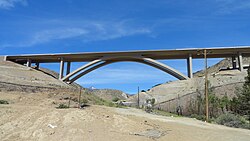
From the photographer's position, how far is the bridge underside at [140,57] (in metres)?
67.6

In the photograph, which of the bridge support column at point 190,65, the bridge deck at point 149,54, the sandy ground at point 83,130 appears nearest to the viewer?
the sandy ground at point 83,130

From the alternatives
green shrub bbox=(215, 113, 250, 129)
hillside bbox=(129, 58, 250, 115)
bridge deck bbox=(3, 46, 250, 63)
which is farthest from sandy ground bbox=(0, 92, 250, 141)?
bridge deck bbox=(3, 46, 250, 63)

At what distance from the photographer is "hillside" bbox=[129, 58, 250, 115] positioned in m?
46.2

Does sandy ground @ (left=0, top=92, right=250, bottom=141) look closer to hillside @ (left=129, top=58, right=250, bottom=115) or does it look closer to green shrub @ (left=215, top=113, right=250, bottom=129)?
green shrub @ (left=215, top=113, right=250, bottom=129)

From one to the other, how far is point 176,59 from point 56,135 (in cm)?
6480

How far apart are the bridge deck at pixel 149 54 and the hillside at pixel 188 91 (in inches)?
234

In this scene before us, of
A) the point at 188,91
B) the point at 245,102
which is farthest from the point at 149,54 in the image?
the point at 245,102

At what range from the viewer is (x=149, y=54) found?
7244cm

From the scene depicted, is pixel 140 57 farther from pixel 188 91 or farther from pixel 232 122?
pixel 232 122

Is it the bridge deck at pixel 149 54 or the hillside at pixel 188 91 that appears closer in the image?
→ the hillside at pixel 188 91

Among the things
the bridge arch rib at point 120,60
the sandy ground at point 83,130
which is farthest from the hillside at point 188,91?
the sandy ground at point 83,130

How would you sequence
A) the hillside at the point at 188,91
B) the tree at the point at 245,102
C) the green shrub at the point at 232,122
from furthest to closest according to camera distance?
the hillside at the point at 188,91 → the tree at the point at 245,102 → the green shrub at the point at 232,122

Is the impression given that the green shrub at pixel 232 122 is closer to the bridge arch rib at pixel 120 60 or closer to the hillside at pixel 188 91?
the hillside at pixel 188 91

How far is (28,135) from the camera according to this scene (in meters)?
14.9
